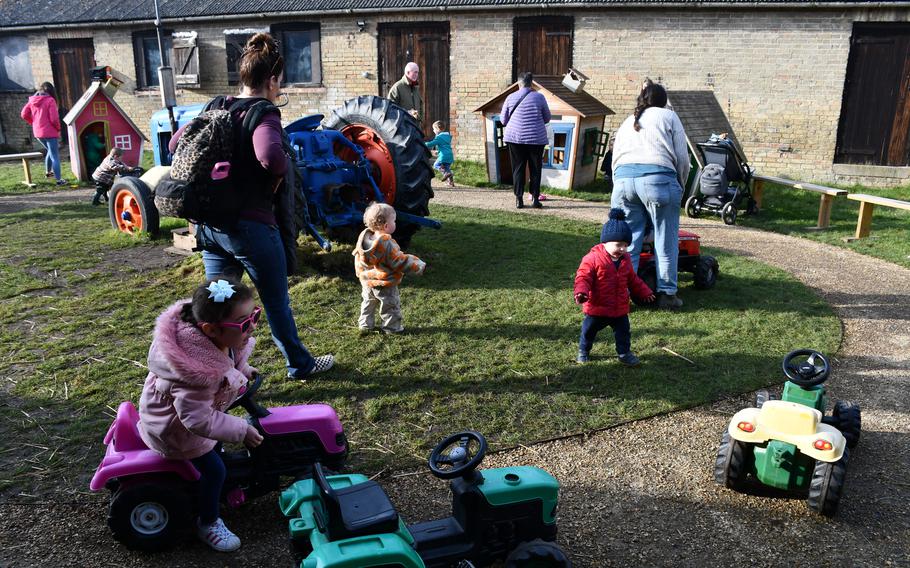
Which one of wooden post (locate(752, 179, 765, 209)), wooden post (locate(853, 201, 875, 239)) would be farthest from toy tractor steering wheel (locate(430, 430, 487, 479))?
wooden post (locate(752, 179, 765, 209))

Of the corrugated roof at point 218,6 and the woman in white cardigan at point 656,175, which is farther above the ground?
the corrugated roof at point 218,6

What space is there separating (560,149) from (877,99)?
20.8ft

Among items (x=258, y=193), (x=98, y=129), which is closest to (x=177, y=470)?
(x=258, y=193)

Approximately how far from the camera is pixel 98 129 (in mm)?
13195

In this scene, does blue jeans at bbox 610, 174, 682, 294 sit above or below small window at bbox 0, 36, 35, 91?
below

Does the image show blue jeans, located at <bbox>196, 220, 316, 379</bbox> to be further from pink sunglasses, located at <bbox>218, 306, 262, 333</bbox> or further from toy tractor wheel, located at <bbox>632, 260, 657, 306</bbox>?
toy tractor wheel, located at <bbox>632, 260, 657, 306</bbox>

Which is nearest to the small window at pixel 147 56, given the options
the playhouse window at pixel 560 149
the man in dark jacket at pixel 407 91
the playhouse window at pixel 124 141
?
the playhouse window at pixel 124 141

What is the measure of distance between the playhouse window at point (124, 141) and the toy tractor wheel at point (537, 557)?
1246cm

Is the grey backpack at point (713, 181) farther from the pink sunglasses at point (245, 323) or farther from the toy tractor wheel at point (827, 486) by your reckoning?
the pink sunglasses at point (245, 323)

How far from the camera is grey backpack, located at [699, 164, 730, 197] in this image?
10469mm

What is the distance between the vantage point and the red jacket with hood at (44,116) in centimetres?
1411

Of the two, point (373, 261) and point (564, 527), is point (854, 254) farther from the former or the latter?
point (564, 527)

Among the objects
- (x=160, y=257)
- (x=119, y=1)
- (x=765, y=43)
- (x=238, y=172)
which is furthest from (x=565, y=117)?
(x=119, y=1)

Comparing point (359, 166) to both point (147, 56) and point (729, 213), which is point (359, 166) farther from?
point (147, 56)
